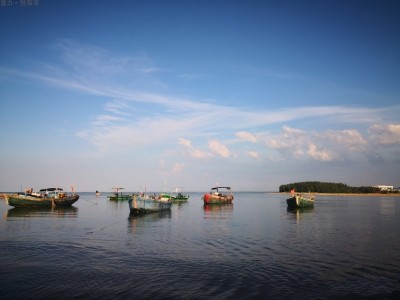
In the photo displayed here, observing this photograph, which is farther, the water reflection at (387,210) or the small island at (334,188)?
the small island at (334,188)

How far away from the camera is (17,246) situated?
20.6 metres

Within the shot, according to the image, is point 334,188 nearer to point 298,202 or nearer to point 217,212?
point 298,202

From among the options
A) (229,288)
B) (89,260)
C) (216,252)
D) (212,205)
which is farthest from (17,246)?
(212,205)

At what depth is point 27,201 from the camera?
186 ft

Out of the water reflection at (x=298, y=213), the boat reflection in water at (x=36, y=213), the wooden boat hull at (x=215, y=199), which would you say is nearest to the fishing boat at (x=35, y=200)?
the boat reflection in water at (x=36, y=213)

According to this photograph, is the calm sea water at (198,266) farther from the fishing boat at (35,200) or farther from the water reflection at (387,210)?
the fishing boat at (35,200)

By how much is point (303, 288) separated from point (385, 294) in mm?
2902

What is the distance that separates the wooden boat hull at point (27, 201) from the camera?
181ft

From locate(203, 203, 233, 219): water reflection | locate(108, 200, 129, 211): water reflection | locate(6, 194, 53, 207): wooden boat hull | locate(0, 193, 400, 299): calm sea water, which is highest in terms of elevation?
locate(6, 194, 53, 207): wooden boat hull

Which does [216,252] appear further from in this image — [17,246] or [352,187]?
[352,187]

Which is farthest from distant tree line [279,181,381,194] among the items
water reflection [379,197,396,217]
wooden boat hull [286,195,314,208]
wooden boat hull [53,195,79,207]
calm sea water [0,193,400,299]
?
calm sea water [0,193,400,299]

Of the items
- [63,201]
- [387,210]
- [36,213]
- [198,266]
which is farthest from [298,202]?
[198,266]

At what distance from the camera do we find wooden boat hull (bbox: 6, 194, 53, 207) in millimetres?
55188

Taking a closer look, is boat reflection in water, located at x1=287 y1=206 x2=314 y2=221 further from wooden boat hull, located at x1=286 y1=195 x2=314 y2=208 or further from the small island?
the small island
